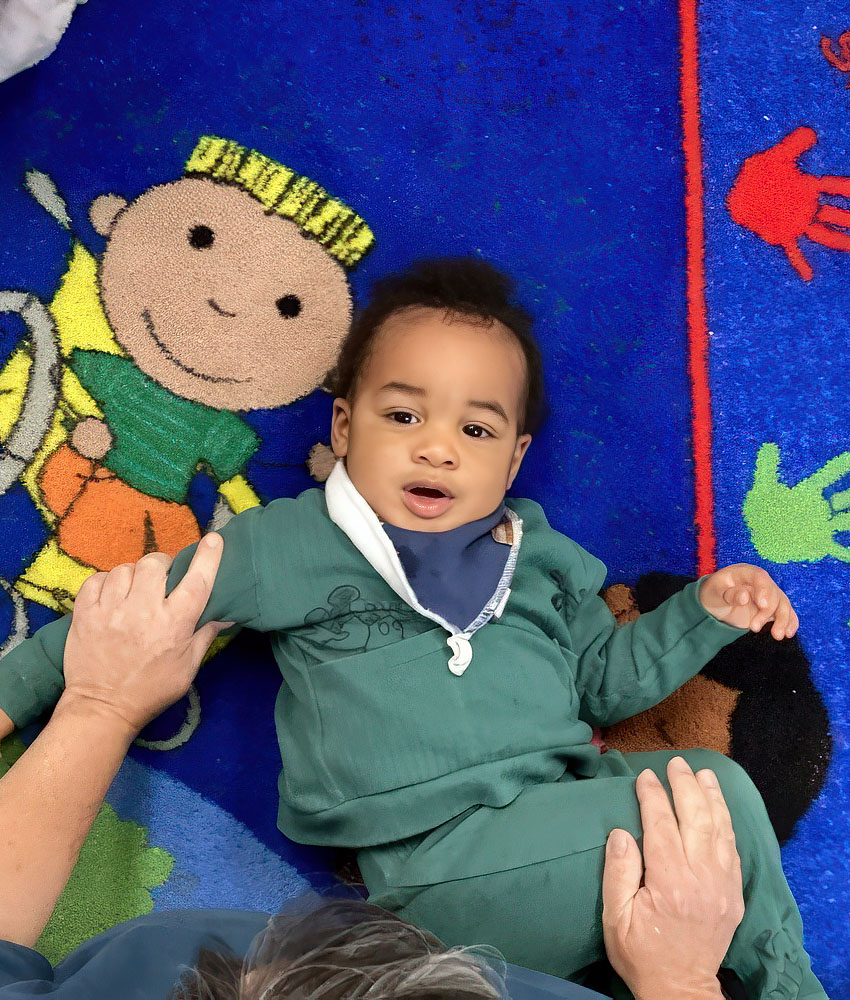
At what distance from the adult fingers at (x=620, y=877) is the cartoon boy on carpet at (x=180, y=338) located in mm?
667

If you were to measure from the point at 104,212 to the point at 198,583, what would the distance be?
23.0 inches

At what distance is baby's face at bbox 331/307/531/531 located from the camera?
1135 millimetres

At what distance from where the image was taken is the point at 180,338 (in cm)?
131

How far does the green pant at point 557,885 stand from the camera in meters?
1.04

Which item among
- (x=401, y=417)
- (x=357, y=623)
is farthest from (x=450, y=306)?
(x=357, y=623)

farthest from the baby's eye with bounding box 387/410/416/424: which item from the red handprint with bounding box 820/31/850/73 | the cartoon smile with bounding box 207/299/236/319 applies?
the red handprint with bounding box 820/31/850/73

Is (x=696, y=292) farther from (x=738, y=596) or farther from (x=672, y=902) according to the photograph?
(x=672, y=902)

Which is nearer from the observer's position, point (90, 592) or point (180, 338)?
point (90, 592)

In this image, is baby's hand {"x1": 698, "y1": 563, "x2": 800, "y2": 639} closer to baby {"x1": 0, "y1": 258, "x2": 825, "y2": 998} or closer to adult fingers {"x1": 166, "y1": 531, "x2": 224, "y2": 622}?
baby {"x1": 0, "y1": 258, "x2": 825, "y2": 998}

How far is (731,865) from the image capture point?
1.02m

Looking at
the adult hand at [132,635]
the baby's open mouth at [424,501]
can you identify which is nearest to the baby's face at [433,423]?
the baby's open mouth at [424,501]

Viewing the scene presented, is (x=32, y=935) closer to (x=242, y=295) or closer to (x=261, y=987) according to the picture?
(x=261, y=987)

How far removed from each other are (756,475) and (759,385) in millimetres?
128

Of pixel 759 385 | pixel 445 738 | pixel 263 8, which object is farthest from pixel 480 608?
pixel 263 8
